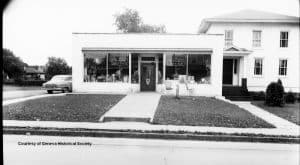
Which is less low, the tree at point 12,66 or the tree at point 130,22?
the tree at point 130,22

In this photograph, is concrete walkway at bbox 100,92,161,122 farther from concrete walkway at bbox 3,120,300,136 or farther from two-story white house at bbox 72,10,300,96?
two-story white house at bbox 72,10,300,96

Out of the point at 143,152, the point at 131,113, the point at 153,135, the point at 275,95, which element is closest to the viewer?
the point at 143,152

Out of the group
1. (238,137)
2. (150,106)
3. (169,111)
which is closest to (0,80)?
(238,137)

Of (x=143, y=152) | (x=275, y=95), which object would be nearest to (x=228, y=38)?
(x=275, y=95)

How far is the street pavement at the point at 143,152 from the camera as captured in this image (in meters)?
5.50

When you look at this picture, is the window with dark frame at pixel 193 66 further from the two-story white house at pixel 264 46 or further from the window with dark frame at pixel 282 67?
the window with dark frame at pixel 282 67

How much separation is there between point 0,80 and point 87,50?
16.7 metres

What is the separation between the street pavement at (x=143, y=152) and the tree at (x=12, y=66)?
43437 millimetres

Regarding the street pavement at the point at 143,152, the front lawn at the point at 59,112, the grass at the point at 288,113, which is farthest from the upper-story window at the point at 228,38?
the street pavement at the point at 143,152

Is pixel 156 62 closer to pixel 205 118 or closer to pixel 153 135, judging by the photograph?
pixel 205 118

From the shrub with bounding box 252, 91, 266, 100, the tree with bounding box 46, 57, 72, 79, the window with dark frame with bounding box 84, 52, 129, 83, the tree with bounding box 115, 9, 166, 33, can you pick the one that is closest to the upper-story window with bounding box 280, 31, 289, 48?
the shrub with bounding box 252, 91, 266, 100

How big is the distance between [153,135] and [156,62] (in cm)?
1224

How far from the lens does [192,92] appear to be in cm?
1852

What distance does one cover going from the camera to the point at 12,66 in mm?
45906
